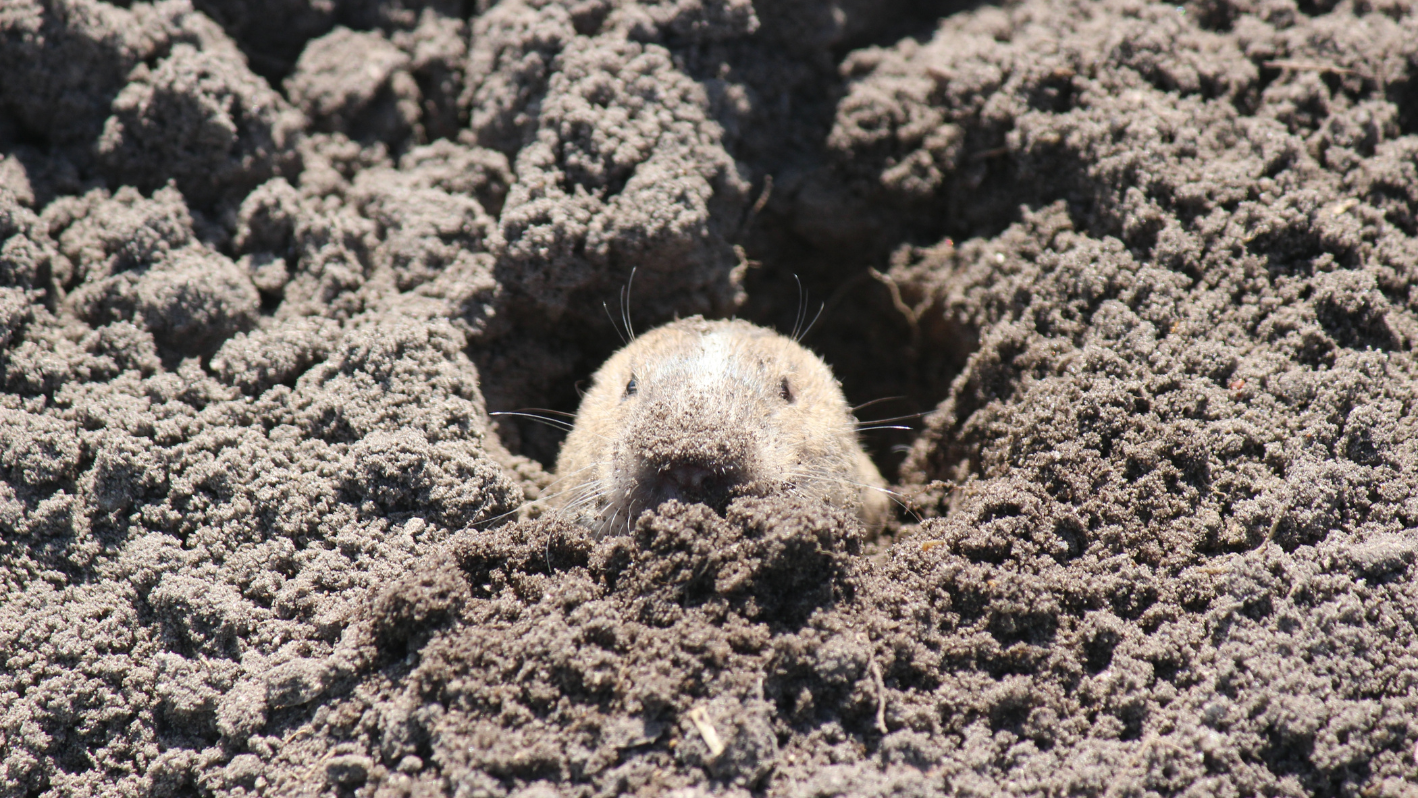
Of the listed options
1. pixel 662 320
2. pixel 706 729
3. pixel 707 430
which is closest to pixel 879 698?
pixel 706 729

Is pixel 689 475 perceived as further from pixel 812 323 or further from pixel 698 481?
pixel 812 323

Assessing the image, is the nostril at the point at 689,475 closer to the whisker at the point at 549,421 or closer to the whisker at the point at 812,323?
the whisker at the point at 549,421

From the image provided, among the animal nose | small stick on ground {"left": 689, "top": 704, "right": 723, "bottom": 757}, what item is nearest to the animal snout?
the animal nose

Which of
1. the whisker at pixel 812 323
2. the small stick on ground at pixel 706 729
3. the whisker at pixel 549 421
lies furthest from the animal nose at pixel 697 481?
the whisker at pixel 812 323

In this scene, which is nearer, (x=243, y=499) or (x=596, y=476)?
(x=243, y=499)

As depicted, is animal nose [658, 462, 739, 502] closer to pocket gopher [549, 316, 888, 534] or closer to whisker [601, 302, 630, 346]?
pocket gopher [549, 316, 888, 534]

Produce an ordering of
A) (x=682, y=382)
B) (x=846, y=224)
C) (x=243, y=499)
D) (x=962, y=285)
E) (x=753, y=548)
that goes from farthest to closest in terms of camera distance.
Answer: (x=846, y=224), (x=962, y=285), (x=682, y=382), (x=243, y=499), (x=753, y=548)

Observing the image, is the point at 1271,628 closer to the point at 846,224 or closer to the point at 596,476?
the point at 596,476

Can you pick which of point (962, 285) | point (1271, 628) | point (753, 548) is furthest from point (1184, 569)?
point (962, 285)
